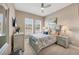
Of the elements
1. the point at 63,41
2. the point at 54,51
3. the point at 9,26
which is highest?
the point at 9,26

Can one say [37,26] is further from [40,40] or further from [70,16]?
[70,16]

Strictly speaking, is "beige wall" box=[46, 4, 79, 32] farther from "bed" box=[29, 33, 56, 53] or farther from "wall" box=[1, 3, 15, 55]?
"wall" box=[1, 3, 15, 55]

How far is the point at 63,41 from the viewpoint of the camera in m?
1.88

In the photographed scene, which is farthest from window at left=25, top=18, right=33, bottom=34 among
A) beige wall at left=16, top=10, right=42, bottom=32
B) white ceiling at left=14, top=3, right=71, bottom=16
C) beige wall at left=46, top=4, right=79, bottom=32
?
beige wall at left=46, top=4, right=79, bottom=32

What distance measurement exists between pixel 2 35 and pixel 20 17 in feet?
1.56

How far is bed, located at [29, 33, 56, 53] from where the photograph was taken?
1881 millimetres

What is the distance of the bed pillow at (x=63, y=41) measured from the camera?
185 cm

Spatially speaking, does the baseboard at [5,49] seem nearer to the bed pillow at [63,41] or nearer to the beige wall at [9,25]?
the beige wall at [9,25]

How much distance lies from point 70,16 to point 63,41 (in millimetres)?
502

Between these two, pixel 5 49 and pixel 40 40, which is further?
pixel 40 40

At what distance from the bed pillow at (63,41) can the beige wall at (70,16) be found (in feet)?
0.79

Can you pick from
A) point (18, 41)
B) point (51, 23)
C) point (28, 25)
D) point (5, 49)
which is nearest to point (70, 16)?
point (51, 23)

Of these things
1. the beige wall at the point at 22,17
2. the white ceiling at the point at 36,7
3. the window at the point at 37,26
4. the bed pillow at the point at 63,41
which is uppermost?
the white ceiling at the point at 36,7

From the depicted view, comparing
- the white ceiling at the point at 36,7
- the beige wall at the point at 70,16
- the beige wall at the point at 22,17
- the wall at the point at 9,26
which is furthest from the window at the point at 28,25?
the beige wall at the point at 70,16
